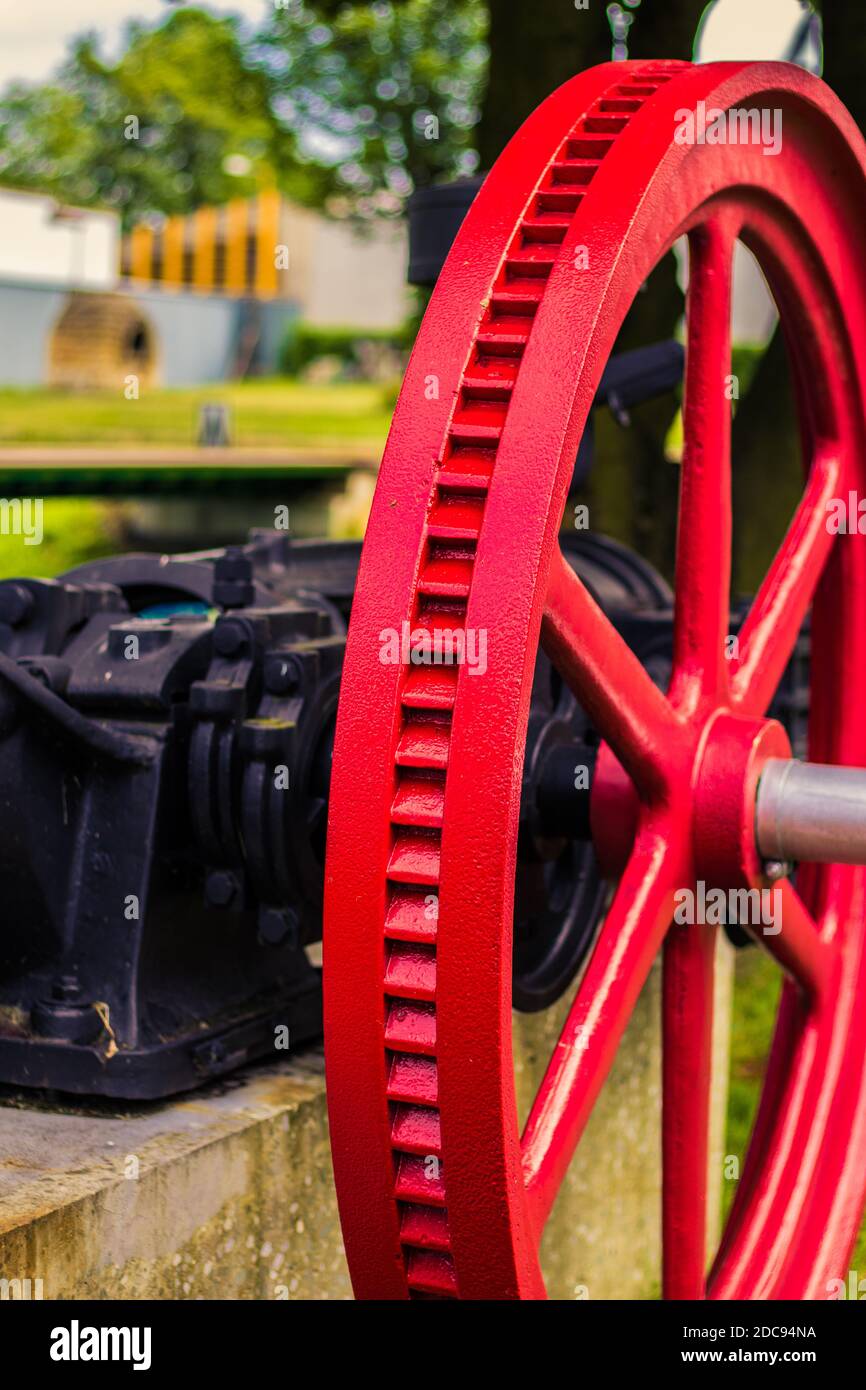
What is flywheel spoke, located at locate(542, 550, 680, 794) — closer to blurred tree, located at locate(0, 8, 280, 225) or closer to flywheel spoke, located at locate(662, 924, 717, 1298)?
flywheel spoke, located at locate(662, 924, 717, 1298)

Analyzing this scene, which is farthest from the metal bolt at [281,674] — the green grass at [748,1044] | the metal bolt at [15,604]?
the green grass at [748,1044]

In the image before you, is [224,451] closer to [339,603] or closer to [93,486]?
[93,486]

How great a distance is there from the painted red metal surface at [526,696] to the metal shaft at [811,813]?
0.03 m

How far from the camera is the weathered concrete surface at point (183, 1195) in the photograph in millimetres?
2059

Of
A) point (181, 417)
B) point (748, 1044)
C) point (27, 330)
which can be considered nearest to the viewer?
point (748, 1044)

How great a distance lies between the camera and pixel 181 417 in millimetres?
26703

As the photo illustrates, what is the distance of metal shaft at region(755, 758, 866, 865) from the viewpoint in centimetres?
208

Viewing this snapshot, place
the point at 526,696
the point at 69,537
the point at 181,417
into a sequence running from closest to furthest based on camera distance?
the point at 526,696, the point at 69,537, the point at 181,417

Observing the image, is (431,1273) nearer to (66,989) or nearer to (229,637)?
(66,989)

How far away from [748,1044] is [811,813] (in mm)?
3167

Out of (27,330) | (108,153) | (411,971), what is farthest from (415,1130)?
(108,153)

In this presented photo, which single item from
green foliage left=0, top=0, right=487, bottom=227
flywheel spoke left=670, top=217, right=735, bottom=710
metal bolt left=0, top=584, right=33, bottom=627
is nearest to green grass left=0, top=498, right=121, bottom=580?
green foliage left=0, top=0, right=487, bottom=227

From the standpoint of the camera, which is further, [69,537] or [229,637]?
[69,537]

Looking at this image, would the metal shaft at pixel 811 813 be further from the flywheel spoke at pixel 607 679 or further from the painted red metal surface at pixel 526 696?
the flywheel spoke at pixel 607 679
